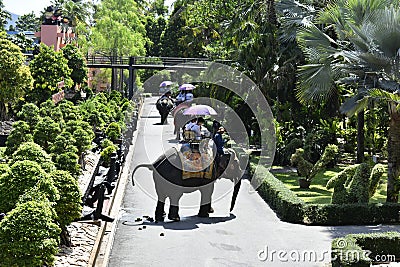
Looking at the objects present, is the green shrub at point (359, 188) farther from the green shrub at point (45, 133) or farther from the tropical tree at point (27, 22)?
the tropical tree at point (27, 22)

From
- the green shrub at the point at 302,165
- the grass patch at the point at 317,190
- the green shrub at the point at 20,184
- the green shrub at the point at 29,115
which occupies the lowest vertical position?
the grass patch at the point at 317,190

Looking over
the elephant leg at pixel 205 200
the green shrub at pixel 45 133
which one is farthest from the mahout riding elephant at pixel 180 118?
the elephant leg at pixel 205 200

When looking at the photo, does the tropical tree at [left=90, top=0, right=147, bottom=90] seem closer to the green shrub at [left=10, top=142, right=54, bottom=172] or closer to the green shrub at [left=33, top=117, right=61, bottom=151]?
the green shrub at [left=33, top=117, right=61, bottom=151]

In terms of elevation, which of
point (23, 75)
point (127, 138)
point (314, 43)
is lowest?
point (127, 138)

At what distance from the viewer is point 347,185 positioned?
15.4m

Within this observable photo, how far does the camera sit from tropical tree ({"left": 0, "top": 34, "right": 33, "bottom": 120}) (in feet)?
93.1

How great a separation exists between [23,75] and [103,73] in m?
24.3

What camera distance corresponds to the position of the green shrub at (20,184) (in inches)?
385

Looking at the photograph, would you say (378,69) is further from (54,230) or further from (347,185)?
(54,230)

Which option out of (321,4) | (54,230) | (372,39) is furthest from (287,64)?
(54,230)

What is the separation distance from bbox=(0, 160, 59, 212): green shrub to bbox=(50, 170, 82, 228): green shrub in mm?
697

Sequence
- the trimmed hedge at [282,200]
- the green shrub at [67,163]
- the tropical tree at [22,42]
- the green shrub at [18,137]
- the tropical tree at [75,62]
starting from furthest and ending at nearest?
the tropical tree at [22,42] < the tropical tree at [75,62] < the green shrub at [18,137] < the green shrub at [67,163] < the trimmed hedge at [282,200]

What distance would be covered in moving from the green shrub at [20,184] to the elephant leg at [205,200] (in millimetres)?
4923

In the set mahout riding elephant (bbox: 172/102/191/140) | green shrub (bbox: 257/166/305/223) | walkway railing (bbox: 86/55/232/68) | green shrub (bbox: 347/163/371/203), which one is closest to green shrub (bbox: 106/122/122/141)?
mahout riding elephant (bbox: 172/102/191/140)
